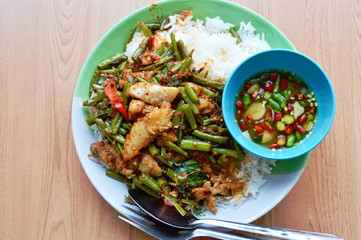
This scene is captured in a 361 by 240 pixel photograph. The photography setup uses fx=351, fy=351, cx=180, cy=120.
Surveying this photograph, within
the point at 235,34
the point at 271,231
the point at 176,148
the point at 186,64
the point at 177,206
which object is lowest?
the point at 271,231

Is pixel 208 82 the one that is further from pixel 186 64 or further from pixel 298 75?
pixel 298 75

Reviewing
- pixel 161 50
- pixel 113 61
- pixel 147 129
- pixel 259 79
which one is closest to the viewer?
pixel 147 129

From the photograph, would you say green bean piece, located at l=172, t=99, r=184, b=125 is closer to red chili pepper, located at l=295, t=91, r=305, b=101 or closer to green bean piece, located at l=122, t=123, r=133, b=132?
green bean piece, located at l=122, t=123, r=133, b=132

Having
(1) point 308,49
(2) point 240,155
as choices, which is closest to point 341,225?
(2) point 240,155

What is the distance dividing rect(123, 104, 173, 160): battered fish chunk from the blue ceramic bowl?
17.0 inches

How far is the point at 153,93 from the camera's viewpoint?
2547 mm

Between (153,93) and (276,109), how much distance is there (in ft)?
3.10

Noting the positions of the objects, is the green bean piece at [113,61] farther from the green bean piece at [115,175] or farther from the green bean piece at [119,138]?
the green bean piece at [115,175]

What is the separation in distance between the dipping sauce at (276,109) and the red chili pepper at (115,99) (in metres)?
0.88

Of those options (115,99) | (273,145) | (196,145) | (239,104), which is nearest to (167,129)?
(196,145)

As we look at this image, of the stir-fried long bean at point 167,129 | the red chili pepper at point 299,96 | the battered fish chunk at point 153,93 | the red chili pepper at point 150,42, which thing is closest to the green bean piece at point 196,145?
the stir-fried long bean at point 167,129

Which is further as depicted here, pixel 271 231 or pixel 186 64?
pixel 186 64

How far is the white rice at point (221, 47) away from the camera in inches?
111

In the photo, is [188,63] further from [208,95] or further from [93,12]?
[93,12]
